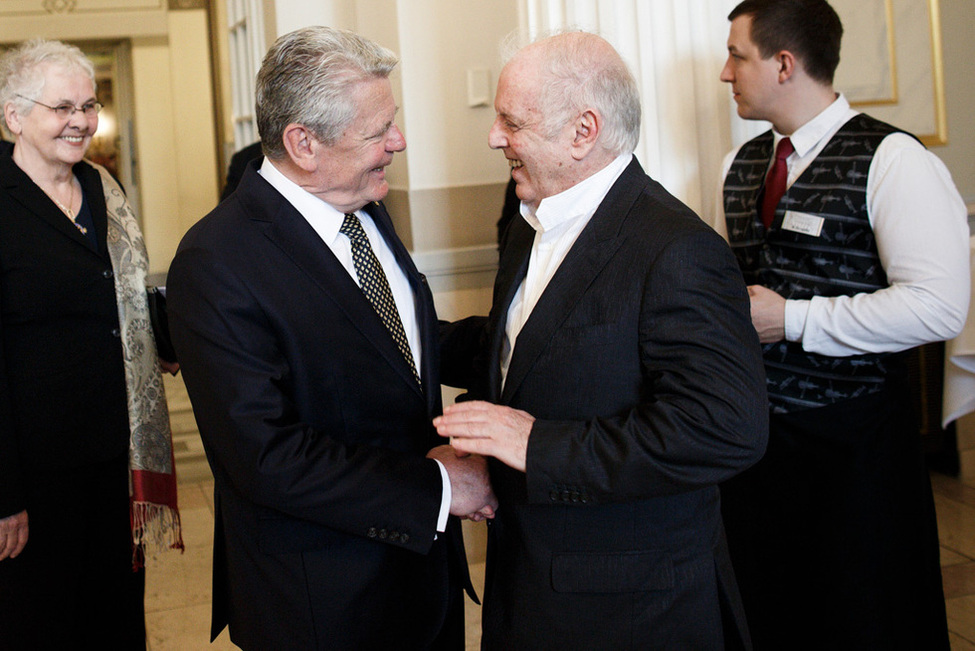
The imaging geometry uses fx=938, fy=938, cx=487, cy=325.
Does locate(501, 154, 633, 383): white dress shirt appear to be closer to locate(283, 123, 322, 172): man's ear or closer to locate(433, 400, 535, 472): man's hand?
locate(433, 400, 535, 472): man's hand

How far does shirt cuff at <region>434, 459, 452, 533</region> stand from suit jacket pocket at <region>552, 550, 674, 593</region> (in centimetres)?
22

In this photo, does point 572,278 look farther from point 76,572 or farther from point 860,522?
point 76,572

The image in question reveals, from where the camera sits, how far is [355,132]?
5.80ft

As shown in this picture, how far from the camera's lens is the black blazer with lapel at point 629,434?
1.48m

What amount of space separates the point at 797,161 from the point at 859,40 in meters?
2.43

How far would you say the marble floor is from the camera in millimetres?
3414

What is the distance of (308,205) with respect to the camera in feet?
5.98

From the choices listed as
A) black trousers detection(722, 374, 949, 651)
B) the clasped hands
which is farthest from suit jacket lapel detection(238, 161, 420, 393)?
black trousers detection(722, 374, 949, 651)

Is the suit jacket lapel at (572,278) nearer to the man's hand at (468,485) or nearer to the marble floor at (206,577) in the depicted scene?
the man's hand at (468,485)

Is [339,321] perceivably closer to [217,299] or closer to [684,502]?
[217,299]

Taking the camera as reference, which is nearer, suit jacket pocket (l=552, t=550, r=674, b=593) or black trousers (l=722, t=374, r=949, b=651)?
suit jacket pocket (l=552, t=550, r=674, b=593)

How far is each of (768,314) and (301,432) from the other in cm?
121

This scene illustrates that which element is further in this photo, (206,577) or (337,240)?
(206,577)

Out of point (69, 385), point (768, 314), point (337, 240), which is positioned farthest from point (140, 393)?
Result: point (768, 314)
